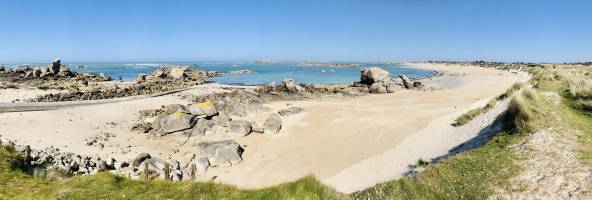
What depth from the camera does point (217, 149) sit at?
2050cm

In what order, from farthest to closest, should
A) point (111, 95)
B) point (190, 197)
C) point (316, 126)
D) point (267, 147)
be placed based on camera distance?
point (111, 95) → point (316, 126) → point (267, 147) → point (190, 197)

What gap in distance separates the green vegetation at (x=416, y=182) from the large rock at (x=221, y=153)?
1121 cm

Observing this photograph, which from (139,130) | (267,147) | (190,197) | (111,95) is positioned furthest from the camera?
(111,95)

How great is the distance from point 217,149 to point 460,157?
12454 millimetres

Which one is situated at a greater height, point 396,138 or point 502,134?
point 502,134

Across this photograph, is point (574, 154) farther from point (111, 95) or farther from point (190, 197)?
point (111, 95)

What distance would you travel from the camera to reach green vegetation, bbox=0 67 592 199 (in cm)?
704

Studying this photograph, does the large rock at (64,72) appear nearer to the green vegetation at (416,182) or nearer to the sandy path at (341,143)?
the sandy path at (341,143)

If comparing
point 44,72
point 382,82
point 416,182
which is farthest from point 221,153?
point 44,72

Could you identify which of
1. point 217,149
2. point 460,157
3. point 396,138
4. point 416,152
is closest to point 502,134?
point 460,157

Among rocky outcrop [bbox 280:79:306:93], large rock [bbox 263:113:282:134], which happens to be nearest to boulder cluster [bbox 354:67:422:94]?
rocky outcrop [bbox 280:79:306:93]

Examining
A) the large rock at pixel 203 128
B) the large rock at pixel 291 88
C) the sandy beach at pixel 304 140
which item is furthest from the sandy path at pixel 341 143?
the large rock at pixel 291 88

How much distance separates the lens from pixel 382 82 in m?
50.4

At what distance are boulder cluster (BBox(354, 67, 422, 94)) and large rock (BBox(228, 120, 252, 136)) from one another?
81.5ft
